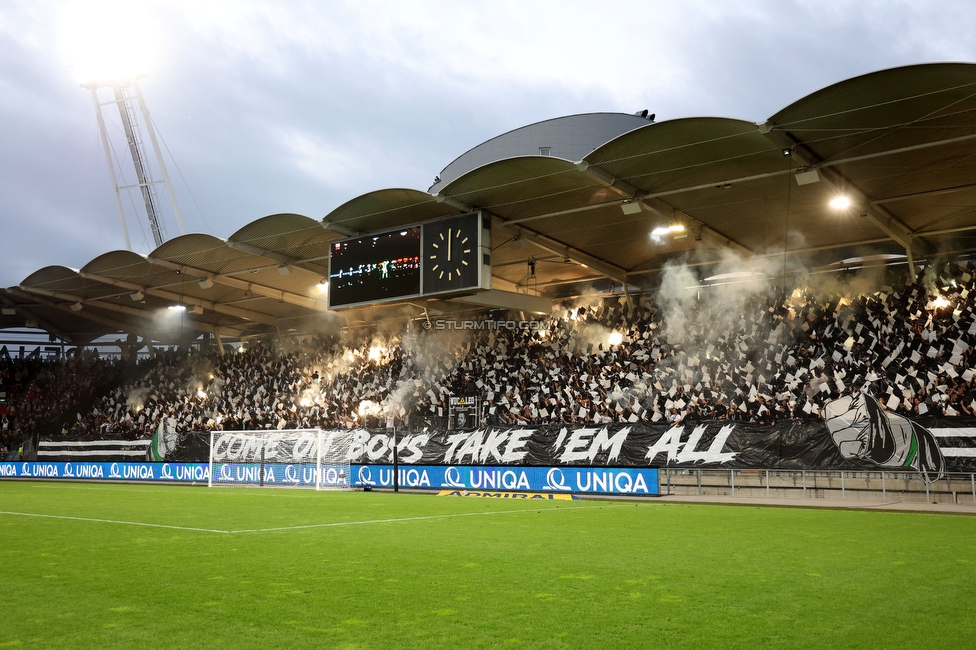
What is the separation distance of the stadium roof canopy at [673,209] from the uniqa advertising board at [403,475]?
21.5 feet

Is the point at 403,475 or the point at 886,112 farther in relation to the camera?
the point at 403,475

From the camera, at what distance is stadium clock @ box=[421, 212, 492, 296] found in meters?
20.8

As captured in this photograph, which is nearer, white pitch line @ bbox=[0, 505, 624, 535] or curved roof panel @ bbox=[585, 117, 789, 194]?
white pitch line @ bbox=[0, 505, 624, 535]

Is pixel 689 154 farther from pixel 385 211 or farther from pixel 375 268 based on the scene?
pixel 375 268

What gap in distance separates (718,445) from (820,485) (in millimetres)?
2408

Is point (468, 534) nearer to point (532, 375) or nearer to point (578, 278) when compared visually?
point (532, 375)

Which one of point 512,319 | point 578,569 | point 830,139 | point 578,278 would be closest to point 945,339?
point 830,139

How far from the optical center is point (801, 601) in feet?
18.3

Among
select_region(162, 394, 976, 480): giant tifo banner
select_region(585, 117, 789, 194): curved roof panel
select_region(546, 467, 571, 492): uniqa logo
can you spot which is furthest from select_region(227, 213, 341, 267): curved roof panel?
select_region(546, 467, 571, 492): uniqa logo

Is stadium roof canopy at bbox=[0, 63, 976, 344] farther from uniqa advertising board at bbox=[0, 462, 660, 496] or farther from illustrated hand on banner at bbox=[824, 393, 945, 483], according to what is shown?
uniqa advertising board at bbox=[0, 462, 660, 496]

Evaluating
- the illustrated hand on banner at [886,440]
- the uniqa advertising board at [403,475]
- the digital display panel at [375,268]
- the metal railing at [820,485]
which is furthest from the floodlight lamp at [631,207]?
the illustrated hand on banner at [886,440]

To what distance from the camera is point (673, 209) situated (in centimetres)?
2150

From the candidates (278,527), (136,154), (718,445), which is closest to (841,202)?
(718,445)

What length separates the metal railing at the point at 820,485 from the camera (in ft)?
54.1
